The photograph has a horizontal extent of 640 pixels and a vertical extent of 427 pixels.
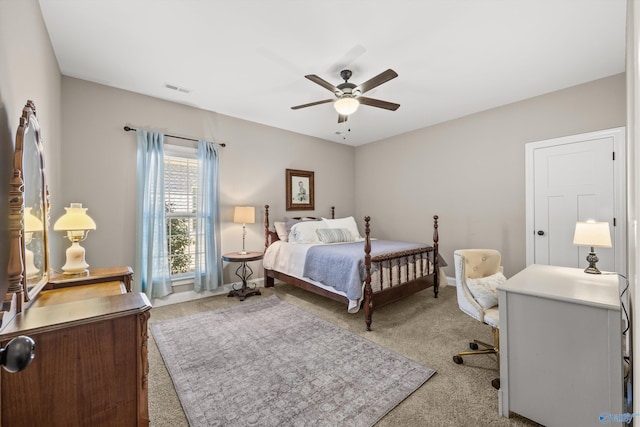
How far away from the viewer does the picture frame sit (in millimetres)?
4934

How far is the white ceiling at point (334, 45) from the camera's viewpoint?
2.03 meters

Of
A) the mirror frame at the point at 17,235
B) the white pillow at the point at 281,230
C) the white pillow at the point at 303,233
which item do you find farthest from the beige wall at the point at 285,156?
the white pillow at the point at 303,233

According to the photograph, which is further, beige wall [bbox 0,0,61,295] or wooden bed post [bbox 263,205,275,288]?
wooden bed post [bbox 263,205,275,288]

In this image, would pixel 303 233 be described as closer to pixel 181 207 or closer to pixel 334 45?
pixel 181 207

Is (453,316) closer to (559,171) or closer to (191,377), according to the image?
(559,171)

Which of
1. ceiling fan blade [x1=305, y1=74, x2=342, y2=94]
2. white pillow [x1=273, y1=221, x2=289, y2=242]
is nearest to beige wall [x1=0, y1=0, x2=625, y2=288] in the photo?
white pillow [x1=273, y1=221, x2=289, y2=242]

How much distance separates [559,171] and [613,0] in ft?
6.56

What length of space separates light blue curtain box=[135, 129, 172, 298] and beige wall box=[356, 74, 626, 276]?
12.7ft

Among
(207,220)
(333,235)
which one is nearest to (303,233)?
(333,235)

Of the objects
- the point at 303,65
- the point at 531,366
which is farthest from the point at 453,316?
the point at 303,65

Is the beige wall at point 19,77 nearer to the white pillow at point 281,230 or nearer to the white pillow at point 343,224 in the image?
the white pillow at point 281,230

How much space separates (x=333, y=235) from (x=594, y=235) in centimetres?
288

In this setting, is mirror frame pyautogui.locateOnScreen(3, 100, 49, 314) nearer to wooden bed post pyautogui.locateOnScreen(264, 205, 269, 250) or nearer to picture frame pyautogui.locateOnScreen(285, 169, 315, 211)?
wooden bed post pyautogui.locateOnScreen(264, 205, 269, 250)

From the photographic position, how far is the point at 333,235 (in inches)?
166
